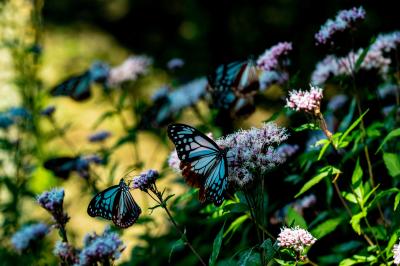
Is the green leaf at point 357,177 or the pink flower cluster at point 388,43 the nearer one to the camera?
the green leaf at point 357,177

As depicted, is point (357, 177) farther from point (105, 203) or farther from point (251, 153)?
point (105, 203)

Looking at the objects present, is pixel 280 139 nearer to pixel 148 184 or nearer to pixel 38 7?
pixel 148 184

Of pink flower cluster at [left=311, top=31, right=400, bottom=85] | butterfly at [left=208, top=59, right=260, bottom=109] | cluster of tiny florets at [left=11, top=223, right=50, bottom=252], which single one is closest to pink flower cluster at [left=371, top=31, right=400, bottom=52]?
pink flower cluster at [left=311, top=31, right=400, bottom=85]

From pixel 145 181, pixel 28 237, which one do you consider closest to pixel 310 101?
pixel 145 181

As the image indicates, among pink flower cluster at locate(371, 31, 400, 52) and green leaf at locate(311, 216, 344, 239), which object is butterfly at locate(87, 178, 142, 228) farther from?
pink flower cluster at locate(371, 31, 400, 52)

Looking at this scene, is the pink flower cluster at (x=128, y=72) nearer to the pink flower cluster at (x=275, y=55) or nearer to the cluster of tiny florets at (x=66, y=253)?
the pink flower cluster at (x=275, y=55)

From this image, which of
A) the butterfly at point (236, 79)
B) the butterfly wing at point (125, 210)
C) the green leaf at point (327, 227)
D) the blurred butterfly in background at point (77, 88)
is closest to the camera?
the butterfly wing at point (125, 210)

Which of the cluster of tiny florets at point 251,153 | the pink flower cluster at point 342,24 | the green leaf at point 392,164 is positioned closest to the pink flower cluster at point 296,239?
the cluster of tiny florets at point 251,153

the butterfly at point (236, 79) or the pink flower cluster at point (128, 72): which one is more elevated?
the pink flower cluster at point (128, 72)
